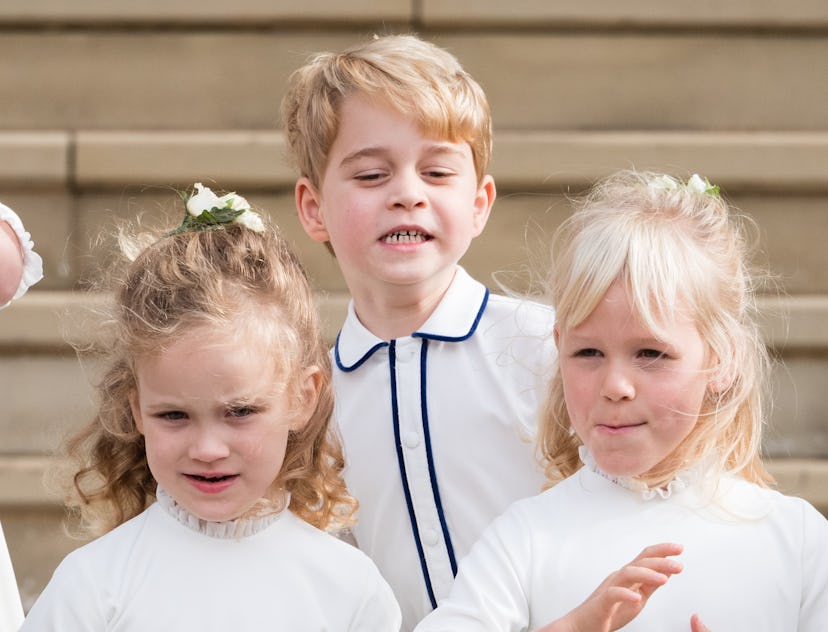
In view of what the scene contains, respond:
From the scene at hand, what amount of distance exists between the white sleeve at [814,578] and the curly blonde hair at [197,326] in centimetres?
77

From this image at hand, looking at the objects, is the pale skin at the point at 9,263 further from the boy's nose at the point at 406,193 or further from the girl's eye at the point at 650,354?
the girl's eye at the point at 650,354

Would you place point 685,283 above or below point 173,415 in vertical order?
above

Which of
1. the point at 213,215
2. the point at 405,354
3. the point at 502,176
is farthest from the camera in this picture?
the point at 502,176

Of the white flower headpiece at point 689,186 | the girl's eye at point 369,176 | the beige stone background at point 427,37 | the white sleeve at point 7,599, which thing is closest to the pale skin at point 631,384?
the white flower headpiece at point 689,186

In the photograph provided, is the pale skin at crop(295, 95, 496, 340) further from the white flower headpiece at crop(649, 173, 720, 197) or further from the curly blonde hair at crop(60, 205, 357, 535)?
the white flower headpiece at crop(649, 173, 720, 197)

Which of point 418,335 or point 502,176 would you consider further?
point 502,176

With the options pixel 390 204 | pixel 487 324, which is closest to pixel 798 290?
pixel 487 324

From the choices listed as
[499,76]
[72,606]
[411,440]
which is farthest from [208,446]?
[499,76]

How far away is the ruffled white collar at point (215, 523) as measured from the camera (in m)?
2.24

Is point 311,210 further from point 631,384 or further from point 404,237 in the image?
point 631,384

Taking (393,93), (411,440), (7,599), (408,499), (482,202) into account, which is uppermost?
(393,93)

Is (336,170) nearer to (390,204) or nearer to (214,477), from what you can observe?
(390,204)

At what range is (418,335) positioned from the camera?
2.78 meters

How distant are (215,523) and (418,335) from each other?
2.25 ft
